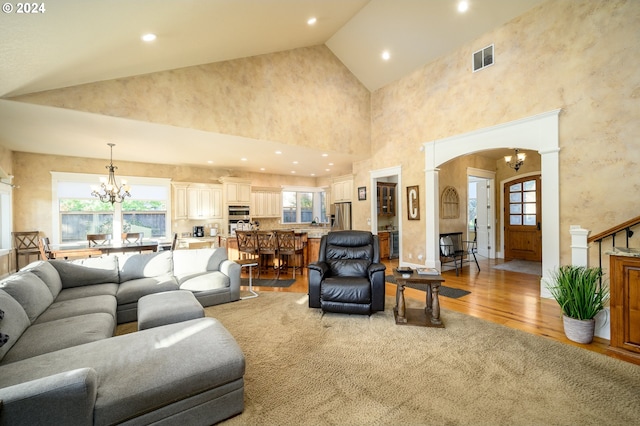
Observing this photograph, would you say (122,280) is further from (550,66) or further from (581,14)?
(581,14)

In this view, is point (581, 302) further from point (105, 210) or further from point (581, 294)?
point (105, 210)

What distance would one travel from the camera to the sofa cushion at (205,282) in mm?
3684

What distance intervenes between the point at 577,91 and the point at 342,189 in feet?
18.8

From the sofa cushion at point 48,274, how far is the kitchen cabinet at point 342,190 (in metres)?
6.72

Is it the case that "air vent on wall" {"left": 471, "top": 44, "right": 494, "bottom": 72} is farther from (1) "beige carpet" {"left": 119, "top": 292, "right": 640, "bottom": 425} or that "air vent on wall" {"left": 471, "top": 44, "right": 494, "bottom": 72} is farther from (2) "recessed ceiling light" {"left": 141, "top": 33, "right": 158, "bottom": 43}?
(2) "recessed ceiling light" {"left": 141, "top": 33, "right": 158, "bottom": 43}

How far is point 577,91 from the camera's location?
3.78 metres

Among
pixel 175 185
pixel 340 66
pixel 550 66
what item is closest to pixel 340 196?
pixel 340 66

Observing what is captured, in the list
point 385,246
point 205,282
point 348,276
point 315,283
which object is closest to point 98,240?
point 205,282

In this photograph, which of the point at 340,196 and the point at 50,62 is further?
the point at 340,196

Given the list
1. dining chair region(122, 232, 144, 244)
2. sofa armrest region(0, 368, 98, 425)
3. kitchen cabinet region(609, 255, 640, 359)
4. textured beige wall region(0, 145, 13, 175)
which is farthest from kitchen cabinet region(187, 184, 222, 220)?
kitchen cabinet region(609, 255, 640, 359)

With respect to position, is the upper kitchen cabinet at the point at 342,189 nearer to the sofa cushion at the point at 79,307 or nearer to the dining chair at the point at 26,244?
the sofa cushion at the point at 79,307

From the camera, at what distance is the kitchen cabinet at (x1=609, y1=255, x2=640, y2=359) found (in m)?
2.35

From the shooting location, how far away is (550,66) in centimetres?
404

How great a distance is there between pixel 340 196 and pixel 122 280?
6.20 metres
